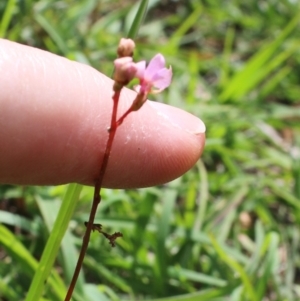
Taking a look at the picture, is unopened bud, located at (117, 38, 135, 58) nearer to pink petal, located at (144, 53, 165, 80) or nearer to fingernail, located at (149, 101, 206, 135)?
pink petal, located at (144, 53, 165, 80)

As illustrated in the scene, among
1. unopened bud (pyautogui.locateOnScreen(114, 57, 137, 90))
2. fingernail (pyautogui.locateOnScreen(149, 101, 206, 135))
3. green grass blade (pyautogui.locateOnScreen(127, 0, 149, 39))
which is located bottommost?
unopened bud (pyautogui.locateOnScreen(114, 57, 137, 90))

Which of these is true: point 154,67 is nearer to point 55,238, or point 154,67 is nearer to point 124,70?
point 124,70

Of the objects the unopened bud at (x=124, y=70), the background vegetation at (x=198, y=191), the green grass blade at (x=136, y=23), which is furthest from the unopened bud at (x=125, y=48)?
the background vegetation at (x=198, y=191)

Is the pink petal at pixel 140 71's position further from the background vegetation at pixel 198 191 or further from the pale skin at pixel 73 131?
the background vegetation at pixel 198 191

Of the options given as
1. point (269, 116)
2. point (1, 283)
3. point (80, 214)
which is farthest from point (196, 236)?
point (269, 116)

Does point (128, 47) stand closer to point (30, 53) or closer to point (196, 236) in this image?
point (30, 53)

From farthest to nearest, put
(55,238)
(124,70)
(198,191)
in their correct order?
(198,191)
(55,238)
(124,70)

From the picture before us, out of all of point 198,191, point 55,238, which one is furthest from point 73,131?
point 198,191

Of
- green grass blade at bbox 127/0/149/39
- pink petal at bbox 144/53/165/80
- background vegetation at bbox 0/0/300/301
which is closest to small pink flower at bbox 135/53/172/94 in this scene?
pink petal at bbox 144/53/165/80
